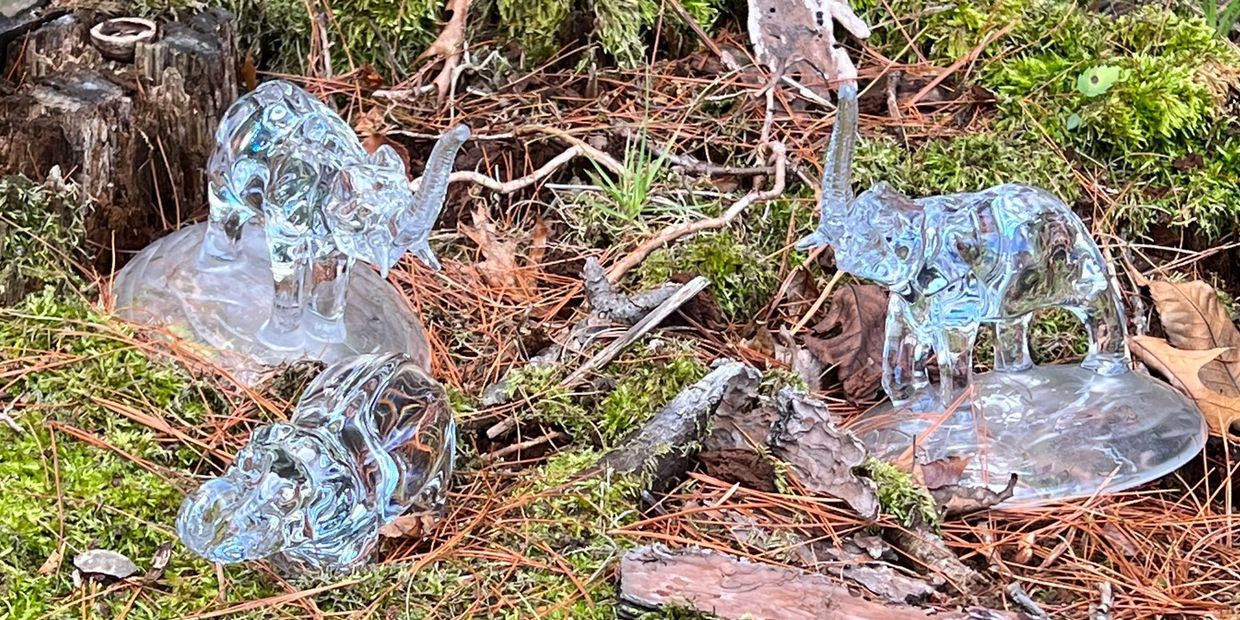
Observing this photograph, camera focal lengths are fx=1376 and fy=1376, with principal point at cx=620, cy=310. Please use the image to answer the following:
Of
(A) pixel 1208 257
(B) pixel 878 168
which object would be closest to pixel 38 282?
(B) pixel 878 168

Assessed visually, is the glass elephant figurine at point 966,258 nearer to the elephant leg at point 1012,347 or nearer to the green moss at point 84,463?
the elephant leg at point 1012,347

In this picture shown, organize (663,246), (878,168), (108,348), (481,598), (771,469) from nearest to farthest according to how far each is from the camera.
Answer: (481,598), (771,469), (108,348), (663,246), (878,168)

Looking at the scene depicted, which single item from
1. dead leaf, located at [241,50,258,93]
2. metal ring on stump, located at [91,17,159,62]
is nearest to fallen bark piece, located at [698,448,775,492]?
metal ring on stump, located at [91,17,159,62]

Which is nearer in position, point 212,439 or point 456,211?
point 212,439

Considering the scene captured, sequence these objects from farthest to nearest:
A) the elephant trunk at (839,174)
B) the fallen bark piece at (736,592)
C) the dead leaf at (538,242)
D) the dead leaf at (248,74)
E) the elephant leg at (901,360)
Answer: the dead leaf at (248,74)
the dead leaf at (538,242)
the elephant leg at (901,360)
the elephant trunk at (839,174)
the fallen bark piece at (736,592)

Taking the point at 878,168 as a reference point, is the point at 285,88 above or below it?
above

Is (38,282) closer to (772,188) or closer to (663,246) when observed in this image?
(663,246)

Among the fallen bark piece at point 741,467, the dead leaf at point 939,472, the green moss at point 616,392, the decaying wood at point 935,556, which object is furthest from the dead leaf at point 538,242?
the decaying wood at point 935,556
